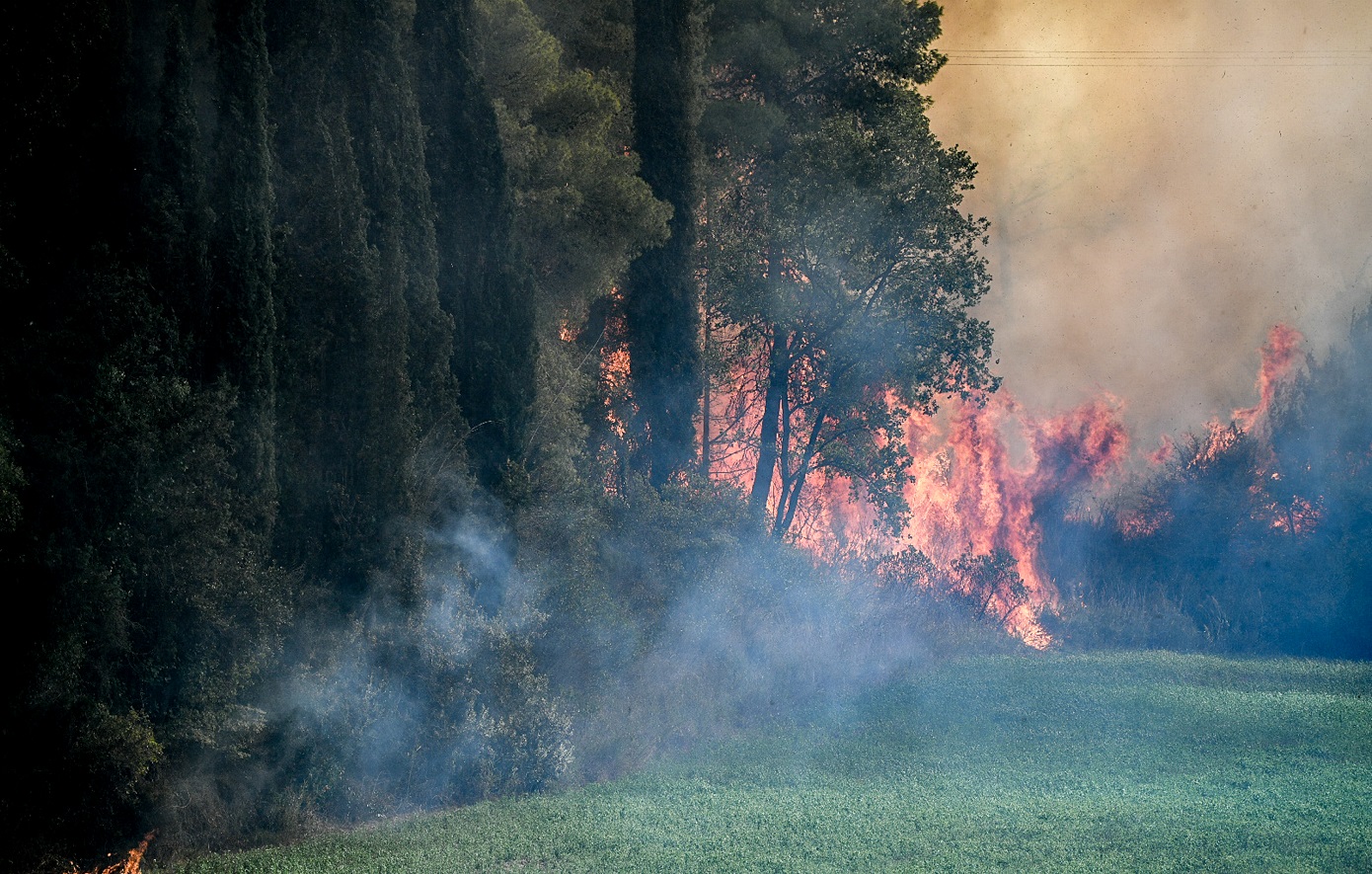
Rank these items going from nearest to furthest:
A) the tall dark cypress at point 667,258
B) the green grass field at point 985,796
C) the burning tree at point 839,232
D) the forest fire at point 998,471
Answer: the green grass field at point 985,796 < the tall dark cypress at point 667,258 < the burning tree at point 839,232 < the forest fire at point 998,471

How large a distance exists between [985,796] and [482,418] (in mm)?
7344

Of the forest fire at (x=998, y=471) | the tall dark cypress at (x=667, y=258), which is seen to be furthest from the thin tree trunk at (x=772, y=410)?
the forest fire at (x=998, y=471)

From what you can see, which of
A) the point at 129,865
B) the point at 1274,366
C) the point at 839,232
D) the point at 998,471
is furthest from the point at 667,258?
the point at 1274,366

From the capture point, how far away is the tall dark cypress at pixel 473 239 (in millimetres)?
16266

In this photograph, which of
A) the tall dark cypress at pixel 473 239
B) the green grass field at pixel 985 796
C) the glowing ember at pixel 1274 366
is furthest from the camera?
the glowing ember at pixel 1274 366

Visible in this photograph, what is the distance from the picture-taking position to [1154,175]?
32.4 m

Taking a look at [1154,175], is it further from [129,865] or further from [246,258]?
[129,865]

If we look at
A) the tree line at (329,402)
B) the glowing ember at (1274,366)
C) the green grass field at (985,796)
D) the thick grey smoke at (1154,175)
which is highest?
the thick grey smoke at (1154,175)

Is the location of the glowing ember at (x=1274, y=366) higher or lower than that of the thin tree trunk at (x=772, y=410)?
higher

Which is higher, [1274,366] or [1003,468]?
[1274,366]

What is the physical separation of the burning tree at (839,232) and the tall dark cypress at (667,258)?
2341 mm

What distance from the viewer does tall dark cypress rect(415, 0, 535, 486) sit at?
16266 millimetres

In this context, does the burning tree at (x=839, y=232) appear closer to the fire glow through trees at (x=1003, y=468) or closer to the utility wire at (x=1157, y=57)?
the fire glow through trees at (x=1003, y=468)

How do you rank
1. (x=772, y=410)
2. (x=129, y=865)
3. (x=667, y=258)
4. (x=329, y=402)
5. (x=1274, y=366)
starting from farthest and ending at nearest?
(x=1274, y=366)
(x=772, y=410)
(x=667, y=258)
(x=329, y=402)
(x=129, y=865)
